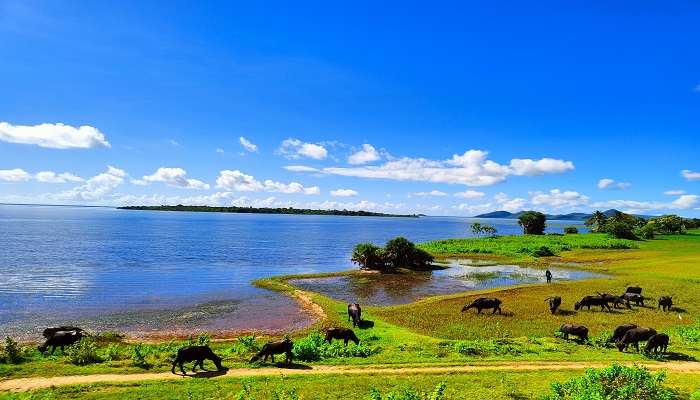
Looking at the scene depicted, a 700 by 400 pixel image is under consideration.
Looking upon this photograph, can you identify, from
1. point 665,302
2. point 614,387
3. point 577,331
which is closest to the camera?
point 614,387

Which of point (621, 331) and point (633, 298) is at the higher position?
point (621, 331)

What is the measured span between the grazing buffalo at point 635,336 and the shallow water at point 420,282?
2186 centimetres

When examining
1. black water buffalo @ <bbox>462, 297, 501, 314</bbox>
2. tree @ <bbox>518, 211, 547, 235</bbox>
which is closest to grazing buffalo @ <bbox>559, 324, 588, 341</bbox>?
black water buffalo @ <bbox>462, 297, 501, 314</bbox>

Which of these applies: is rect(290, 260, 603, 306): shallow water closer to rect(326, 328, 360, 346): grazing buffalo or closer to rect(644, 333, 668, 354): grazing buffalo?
rect(326, 328, 360, 346): grazing buffalo

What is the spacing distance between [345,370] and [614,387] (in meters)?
10.1

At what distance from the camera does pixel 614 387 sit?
1336cm

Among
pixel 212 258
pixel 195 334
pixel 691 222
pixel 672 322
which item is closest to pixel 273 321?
pixel 195 334

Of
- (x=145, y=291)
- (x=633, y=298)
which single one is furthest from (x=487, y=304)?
(x=145, y=291)

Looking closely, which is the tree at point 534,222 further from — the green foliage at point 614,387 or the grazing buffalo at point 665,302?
the green foliage at point 614,387

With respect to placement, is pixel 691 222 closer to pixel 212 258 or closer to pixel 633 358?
pixel 212 258

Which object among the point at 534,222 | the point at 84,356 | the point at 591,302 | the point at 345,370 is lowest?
the point at 84,356

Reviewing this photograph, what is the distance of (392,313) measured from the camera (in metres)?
36.1

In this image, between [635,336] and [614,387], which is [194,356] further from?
[635,336]

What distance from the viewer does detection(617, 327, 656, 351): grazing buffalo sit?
22.9 metres
